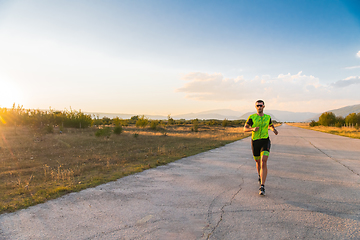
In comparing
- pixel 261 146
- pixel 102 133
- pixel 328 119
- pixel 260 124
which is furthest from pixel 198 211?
pixel 328 119

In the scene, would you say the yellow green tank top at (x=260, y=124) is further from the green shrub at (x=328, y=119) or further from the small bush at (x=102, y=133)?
the green shrub at (x=328, y=119)

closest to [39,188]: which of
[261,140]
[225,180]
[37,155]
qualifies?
[225,180]

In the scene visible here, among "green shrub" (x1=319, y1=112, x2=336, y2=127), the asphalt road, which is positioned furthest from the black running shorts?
"green shrub" (x1=319, y1=112, x2=336, y2=127)

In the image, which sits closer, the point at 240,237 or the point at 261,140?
the point at 240,237

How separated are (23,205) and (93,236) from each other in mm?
2390

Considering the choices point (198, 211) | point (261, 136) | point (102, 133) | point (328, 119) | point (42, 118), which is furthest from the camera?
point (328, 119)

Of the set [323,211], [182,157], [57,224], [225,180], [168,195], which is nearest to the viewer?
[57,224]

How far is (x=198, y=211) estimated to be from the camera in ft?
13.3

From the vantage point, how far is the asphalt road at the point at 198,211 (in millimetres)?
3271

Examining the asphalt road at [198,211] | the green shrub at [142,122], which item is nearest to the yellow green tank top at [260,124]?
the asphalt road at [198,211]

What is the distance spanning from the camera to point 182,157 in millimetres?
10648

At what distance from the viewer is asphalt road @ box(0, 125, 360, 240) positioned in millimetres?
3271

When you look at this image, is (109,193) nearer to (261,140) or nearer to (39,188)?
(39,188)

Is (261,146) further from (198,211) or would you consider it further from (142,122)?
(142,122)
